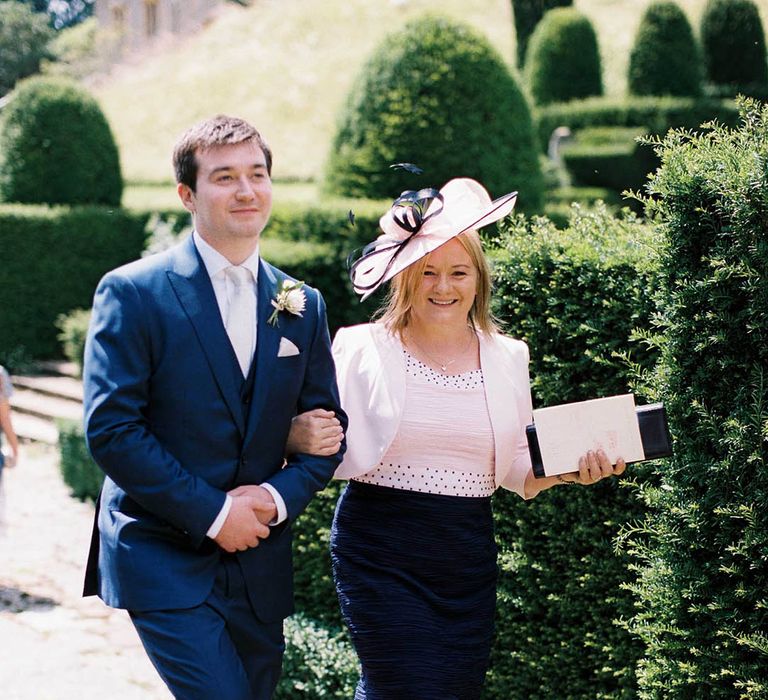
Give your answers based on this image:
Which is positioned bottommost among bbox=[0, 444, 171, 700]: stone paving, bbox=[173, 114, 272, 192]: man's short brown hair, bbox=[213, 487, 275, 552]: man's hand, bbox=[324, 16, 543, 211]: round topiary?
bbox=[0, 444, 171, 700]: stone paving

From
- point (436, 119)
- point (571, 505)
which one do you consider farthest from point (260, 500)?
point (436, 119)

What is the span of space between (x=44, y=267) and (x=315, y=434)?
38.3 feet

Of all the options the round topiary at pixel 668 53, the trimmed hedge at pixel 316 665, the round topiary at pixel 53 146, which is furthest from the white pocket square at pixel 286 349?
the round topiary at pixel 668 53

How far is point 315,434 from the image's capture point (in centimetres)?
283

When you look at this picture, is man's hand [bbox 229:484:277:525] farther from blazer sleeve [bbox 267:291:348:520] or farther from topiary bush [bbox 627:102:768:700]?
topiary bush [bbox 627:102:768:700]

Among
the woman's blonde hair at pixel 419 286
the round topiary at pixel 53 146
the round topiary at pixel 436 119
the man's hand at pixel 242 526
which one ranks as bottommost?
the man's hand at pixel 242 526

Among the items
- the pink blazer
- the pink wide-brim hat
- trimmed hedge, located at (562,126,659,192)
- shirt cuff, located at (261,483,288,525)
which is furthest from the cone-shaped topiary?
shirt cuff, located at (261,483,288,525)

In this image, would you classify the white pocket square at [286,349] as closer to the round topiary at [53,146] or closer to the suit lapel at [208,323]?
the suit lapel at [208,323]

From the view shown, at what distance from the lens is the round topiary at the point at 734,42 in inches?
975

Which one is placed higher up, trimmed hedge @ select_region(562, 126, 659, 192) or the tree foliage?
the tree foliage

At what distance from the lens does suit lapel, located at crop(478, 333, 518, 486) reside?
306 cm

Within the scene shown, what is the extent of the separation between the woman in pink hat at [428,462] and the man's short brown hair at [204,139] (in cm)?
61

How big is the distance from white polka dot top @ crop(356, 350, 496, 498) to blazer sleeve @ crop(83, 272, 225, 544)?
621mm

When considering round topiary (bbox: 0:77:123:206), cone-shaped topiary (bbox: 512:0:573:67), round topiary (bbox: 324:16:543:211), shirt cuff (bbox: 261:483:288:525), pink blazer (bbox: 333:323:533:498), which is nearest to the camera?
shirt cuff (bbox: 261:483:288:525)
